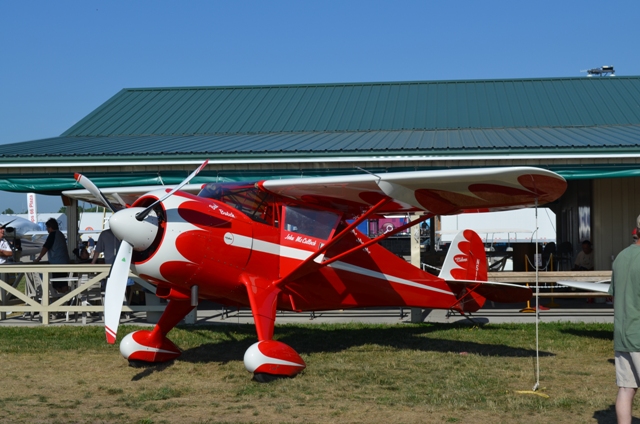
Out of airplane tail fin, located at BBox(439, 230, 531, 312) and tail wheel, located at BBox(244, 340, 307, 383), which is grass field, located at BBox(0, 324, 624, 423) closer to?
tail wheel, located at BBox(244, 340, 307, 383)

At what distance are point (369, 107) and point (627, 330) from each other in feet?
42.1

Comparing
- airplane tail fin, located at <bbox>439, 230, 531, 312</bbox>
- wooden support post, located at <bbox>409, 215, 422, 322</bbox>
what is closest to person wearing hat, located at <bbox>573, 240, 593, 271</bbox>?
wooden support post, located at <bbox>409, 215, 422, 322</bbox>

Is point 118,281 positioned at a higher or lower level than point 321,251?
lower

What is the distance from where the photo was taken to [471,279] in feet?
33.8

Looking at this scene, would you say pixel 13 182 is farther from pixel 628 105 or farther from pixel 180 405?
pixel 628 105

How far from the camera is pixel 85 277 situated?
11.8m

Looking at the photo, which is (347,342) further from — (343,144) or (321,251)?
(343,144)

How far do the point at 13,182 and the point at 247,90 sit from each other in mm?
8353

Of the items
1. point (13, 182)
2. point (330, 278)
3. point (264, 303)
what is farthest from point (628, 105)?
point (13, 182)

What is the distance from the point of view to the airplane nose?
688cm

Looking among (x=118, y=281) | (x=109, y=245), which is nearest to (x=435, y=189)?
(x=118, y=281)

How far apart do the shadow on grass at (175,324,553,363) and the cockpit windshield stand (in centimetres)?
175

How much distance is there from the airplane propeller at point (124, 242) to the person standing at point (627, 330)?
4188 mm

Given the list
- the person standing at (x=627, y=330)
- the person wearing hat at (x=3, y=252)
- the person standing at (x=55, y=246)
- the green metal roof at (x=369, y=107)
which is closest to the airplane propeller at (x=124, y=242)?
the person standing at (x=627, y=330)
